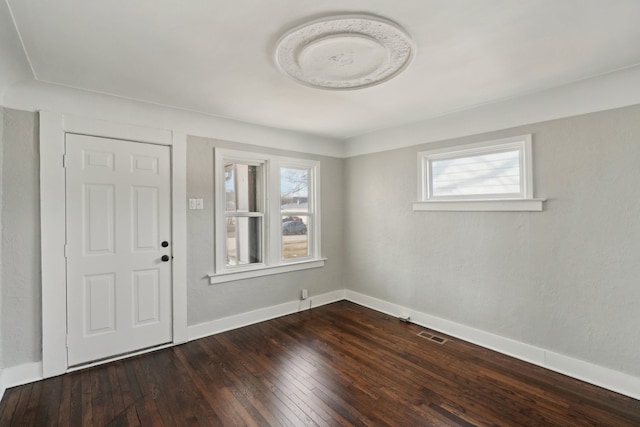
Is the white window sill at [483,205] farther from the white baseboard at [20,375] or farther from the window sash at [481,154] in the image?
the white baseboard at [20,375]

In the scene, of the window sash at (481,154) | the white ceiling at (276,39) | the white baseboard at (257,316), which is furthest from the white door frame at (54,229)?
the window sash at (481,154)

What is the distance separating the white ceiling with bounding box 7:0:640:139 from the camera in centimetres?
155

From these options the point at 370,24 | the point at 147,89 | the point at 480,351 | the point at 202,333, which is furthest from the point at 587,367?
the point at 147,89

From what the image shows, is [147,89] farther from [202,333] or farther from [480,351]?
[480,351]

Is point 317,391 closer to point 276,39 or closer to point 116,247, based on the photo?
point 116,247

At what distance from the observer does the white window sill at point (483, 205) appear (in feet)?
8.96

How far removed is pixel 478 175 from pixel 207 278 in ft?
10.4

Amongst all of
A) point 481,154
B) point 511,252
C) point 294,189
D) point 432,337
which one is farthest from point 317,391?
point 481,154

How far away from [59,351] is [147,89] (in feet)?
7.70

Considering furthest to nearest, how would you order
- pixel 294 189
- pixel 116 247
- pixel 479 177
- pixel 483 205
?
pixel 294 189 < pixel 479 177 < pixel 483 205 < pixel 116 247

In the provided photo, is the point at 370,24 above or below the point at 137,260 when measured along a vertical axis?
above

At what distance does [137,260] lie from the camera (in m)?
2.92

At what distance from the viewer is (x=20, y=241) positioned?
2410 mm

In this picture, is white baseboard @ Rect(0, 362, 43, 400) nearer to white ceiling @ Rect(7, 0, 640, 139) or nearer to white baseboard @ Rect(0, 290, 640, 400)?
white baseboard @ Rect(0, 290, 640, 400)
